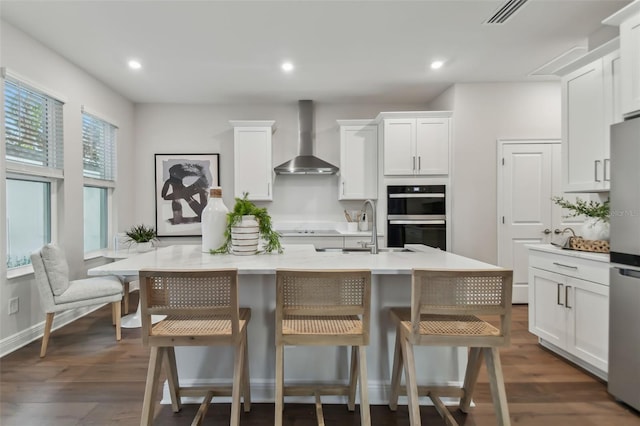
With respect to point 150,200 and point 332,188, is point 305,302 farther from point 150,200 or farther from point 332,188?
point 150,200

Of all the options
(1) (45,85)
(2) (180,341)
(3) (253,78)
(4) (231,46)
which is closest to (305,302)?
(2) (180,341)

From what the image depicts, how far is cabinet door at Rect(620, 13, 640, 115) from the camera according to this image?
6.75ft

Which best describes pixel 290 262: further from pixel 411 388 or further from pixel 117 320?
pixel 117 320

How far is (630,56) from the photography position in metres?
2.10

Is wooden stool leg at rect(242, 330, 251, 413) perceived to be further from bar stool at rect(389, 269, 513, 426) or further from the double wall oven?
the double wall oven

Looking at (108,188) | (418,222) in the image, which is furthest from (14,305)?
(418,222)

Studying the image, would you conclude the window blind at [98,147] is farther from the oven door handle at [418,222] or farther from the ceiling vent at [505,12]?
the ceiling vent at [505,12]

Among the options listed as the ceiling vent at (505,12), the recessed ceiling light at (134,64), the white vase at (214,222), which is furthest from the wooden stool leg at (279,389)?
the recessed ceiling light at (134,64)

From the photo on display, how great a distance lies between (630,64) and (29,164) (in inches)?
186

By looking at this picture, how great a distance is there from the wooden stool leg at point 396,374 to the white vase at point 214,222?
49.8 inches

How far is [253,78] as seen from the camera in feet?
12.8

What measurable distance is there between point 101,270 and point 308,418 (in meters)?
1.39

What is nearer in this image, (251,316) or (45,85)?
(251,316)

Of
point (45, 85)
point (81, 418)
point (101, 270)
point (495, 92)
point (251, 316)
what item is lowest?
point (81, 418)
